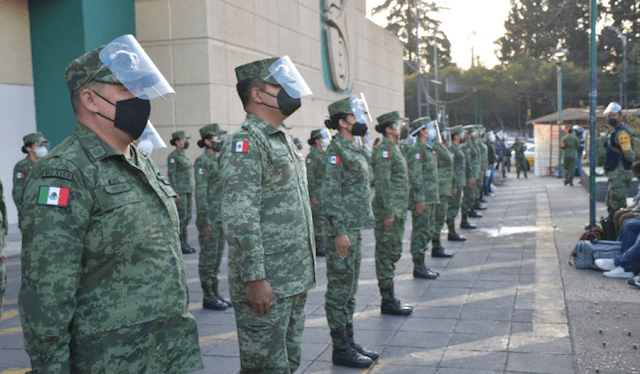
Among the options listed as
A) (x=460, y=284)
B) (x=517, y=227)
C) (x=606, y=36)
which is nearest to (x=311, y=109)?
(x=517, y=227)

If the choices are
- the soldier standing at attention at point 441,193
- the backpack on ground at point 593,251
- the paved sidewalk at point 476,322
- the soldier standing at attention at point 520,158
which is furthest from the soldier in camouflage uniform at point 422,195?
the soldier standing at attention at point 520,158

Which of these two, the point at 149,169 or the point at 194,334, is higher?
the point at 149,169

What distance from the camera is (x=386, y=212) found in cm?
576

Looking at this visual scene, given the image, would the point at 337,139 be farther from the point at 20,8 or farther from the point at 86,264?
the point at 20,8

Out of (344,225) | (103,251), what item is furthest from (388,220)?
(103,251)

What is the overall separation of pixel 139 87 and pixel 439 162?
8066 mm

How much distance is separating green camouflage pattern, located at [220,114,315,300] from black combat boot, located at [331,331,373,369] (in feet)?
4.62

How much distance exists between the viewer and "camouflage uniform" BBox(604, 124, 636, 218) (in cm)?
887

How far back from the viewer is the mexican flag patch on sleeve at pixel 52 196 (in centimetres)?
200

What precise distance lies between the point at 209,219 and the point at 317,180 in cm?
365

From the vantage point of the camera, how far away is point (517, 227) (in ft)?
38.8

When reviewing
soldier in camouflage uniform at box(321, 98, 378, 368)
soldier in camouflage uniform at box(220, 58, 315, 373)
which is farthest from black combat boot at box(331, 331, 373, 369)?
soldier in camouflage uniform at box(220, 58, 315, 373)

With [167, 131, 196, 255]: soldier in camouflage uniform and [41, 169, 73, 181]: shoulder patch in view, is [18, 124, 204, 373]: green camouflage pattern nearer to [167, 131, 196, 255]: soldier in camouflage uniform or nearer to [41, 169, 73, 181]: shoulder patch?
[41, 169, 73, 181]: shoulder patch

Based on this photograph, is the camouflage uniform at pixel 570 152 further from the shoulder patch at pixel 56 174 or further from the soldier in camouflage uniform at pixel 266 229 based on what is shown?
the shoulder patch at pixel 56 174
